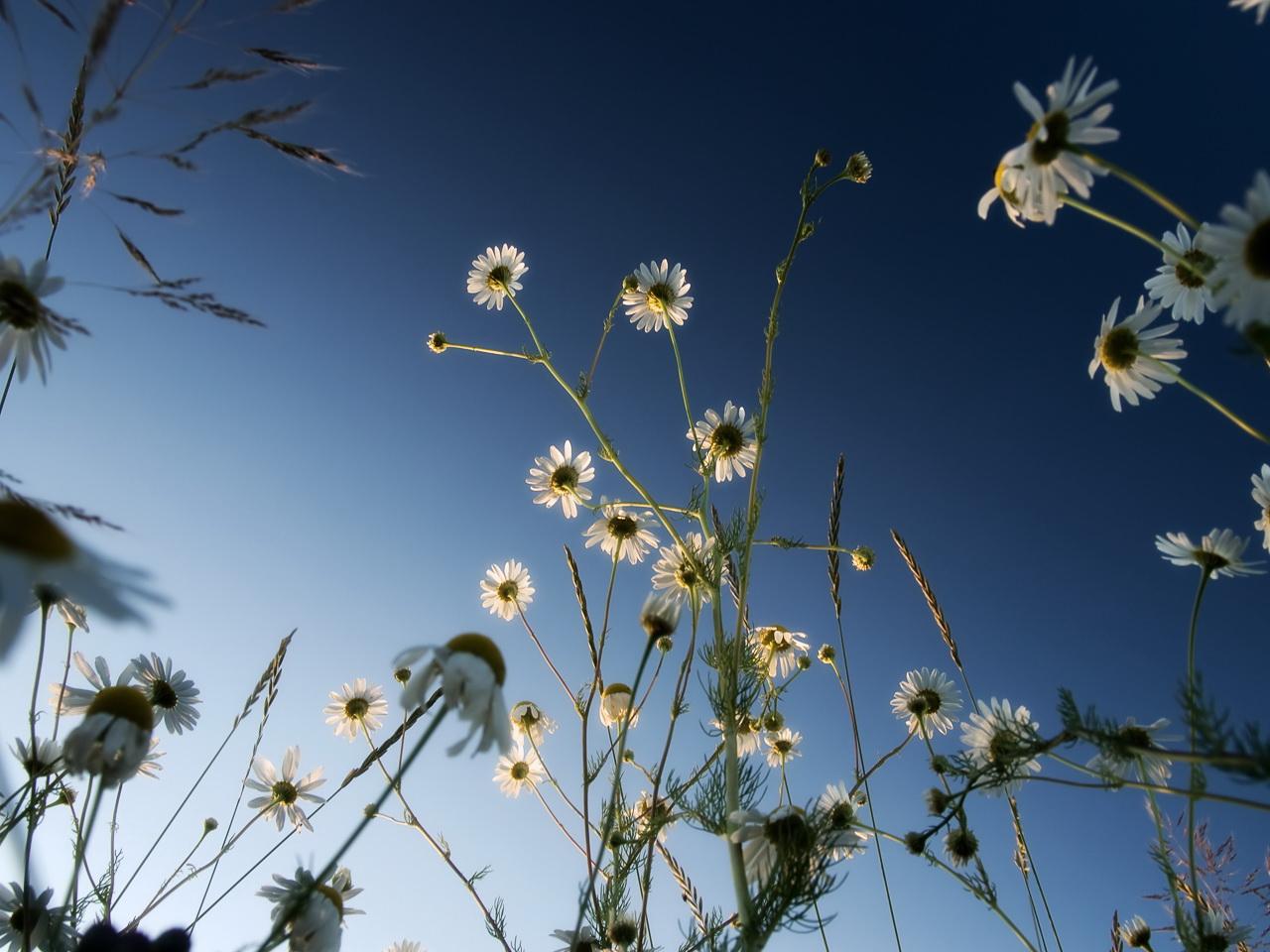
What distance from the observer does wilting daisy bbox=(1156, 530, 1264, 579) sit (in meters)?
1.25

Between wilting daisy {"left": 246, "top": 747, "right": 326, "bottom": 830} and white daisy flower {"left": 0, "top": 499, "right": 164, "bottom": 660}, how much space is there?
1586mm

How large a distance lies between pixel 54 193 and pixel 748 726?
1.54 m

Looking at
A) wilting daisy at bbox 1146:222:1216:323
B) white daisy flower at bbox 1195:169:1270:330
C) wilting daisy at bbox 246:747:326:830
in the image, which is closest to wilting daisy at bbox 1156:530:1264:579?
wilting daisy at bbox 1146:222:1216:323

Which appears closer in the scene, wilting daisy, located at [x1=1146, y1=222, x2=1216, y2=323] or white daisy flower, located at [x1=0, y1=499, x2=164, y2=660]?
white daisy flower, located at [x1=0, y1=499, x2=164, y2=660]

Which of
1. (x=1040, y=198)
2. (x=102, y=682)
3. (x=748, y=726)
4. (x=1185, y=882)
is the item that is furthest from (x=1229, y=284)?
(x=102, y=682)

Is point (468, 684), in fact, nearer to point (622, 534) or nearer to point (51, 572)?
point (51, 572)

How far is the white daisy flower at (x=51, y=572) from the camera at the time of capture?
514mm

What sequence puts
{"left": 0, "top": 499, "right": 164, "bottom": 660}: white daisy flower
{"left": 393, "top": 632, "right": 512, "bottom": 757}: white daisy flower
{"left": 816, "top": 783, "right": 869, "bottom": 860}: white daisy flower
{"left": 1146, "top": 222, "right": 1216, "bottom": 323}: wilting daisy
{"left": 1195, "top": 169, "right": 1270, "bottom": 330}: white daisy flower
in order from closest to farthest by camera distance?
{"left": 0, "top": 499, "right": 164, "bottom": 660}: white daisy flower < {"left": 1195, "top": 169, "right": 1270, "bottom": 330}: white daisy flower < {"left": 393, "top": 632, "right": 512, "bottom": 757}: white daisy flower < {"left": 816, "top": 783, "right": 869, "bottom": 860}: white daisy flower < {"left": 1146, "top": 222, "right": 1216, "bottom": 323}: wilting daisy

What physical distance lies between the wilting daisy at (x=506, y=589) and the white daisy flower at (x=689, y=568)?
Result: 0.96 m

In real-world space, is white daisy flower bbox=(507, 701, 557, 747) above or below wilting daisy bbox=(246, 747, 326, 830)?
above

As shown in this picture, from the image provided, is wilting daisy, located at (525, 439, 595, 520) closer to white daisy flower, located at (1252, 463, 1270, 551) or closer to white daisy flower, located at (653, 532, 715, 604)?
white daisy flower, located at (653, 532, 715, 604)

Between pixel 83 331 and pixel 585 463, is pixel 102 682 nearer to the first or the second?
pixel 83 331

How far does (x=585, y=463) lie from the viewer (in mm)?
2363

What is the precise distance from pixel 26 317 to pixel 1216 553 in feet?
6.12
